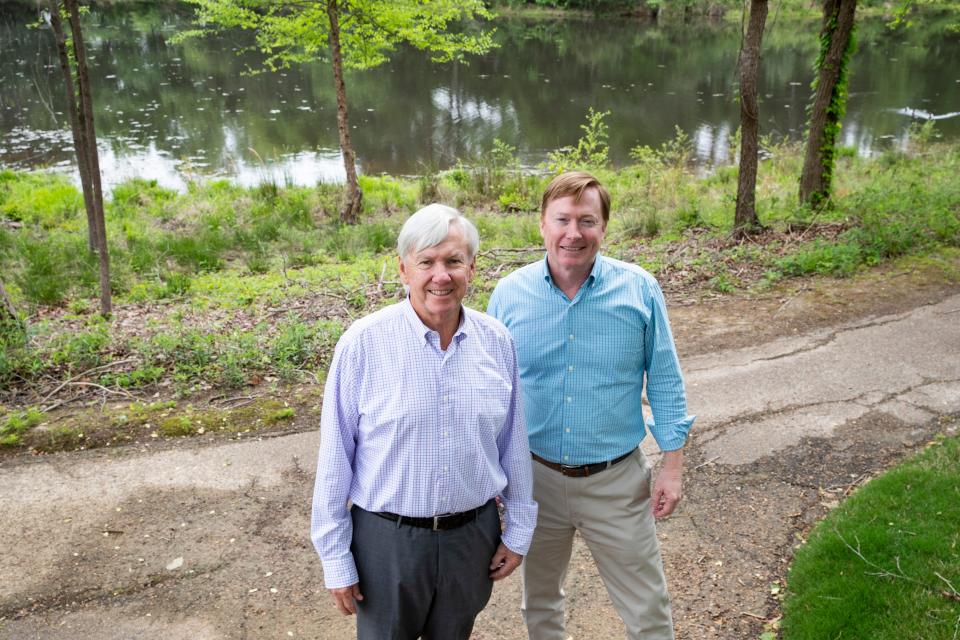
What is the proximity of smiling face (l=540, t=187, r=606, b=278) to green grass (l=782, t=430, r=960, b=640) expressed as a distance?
1856 millimetres

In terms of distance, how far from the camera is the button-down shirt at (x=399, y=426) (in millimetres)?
→ 1971

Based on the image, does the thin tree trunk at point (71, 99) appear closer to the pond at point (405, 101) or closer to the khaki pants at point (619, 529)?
the khaki pants at point (619, 529)

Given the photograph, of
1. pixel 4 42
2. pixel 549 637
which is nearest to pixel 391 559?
pixel 549 637

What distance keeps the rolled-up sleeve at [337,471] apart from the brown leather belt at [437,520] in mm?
116

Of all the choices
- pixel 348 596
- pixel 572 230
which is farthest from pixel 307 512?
pixel 572 230

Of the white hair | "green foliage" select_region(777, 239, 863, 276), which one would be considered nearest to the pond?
"green foliage" select_region(777, 239, 863, 276)

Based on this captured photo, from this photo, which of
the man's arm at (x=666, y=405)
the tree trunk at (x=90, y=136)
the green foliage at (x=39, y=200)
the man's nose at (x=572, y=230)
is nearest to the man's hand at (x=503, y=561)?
the man's arm at (x=666, y=405)

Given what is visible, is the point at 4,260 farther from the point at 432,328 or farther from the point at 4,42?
the point at 4,42

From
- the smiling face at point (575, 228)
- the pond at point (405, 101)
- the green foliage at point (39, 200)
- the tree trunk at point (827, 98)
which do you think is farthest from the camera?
the pond at point (405, 101)

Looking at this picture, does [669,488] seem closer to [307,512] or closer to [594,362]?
[594,362]

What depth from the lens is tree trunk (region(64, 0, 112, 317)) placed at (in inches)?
220

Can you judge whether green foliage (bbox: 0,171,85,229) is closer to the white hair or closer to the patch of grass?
the patch of grass

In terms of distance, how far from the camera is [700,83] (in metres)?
25.1

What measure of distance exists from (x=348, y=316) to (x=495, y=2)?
1744 inches
